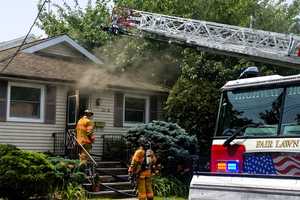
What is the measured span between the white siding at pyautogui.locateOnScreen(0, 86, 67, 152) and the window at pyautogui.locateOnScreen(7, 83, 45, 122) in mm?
238

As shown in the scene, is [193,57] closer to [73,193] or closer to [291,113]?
[73,193]

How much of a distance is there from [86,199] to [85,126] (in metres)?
2.07

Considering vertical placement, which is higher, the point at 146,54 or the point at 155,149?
the point at 146,54

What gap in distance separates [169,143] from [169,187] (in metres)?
1.49

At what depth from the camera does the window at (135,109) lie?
21.7 metres

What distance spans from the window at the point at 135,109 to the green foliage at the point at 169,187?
4353 mm

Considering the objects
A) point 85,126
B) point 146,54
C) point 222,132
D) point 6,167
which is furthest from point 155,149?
point 222,132

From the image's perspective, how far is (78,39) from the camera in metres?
32.7

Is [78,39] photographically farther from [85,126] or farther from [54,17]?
[85,126]

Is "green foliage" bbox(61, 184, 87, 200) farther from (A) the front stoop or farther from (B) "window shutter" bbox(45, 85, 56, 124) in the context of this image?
(B) "window shutter" bbox(45, 85, 56, 124)

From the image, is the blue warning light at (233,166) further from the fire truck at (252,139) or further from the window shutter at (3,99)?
the window shutter at (3,99)

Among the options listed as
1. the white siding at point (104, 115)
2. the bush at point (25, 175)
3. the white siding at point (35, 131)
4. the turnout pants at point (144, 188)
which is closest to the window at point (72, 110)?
the white siding at point (35, 131)

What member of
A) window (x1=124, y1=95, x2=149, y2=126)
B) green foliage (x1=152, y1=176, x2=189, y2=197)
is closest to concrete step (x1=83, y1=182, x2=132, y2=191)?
green foliage (x1=152, y1=176, x2=189, y2=197)

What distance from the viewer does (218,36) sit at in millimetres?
17203
